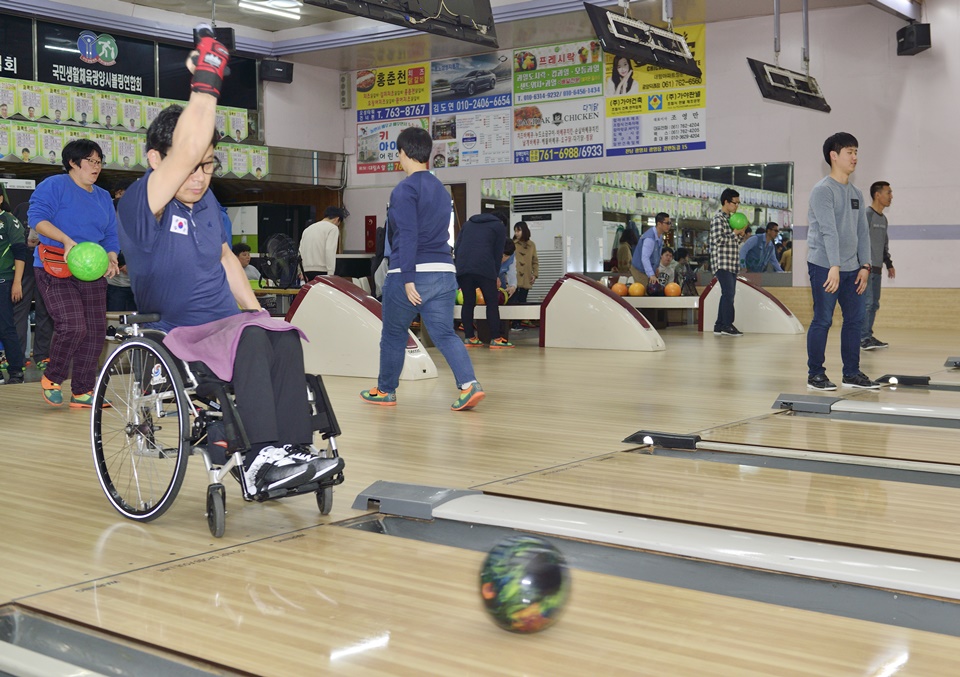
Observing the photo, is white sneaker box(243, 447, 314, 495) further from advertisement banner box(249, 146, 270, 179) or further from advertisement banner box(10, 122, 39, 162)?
advertisement banner box(249, 146, 270, 179)

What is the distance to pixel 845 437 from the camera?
4520mm

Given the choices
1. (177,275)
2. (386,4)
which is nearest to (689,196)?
(386,4)

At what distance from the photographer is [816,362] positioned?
241 inches

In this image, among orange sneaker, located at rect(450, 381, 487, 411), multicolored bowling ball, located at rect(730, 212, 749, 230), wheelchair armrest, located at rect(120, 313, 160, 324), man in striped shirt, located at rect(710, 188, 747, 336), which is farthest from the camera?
multicolored bowling ball, located at rect(730, 212, 749, 230)

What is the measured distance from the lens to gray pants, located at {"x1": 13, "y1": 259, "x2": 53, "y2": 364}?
23.8 ft

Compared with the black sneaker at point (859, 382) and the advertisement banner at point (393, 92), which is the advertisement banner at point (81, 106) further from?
the black sneaker at point (859, 382)

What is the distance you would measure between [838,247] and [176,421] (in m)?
4.03

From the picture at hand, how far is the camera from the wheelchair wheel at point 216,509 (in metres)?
2.86

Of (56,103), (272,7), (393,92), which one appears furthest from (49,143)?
(393,92)

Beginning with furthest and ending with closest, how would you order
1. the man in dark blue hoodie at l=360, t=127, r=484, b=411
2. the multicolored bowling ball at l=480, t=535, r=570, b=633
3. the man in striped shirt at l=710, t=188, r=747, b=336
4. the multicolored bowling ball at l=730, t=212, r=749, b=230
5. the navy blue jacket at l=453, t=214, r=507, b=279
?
the multicolored bowling ball at l=730, t=212, r=749, b=230 → the man in striped shirt at l=710, t=188, r=747, b=336 → the navy blue jacket at l=453, t=214, r=507, b=279 → the man in dark blue hoodie at l=360, t=127, r=484, b=411 → the multicolored bowling ball at l=480, t=535, r=570, b=633

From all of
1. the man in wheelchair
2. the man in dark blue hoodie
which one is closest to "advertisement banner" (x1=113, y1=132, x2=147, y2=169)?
the man in dark blue hoodie

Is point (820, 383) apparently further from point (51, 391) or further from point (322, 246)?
point (322, 246)

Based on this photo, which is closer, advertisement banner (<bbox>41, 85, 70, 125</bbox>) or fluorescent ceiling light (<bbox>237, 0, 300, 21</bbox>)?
fluorescent ceiling light (<bbox>237, 0, 300, 21</bbox>)

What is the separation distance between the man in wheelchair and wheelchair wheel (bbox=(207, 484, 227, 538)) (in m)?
0.09
